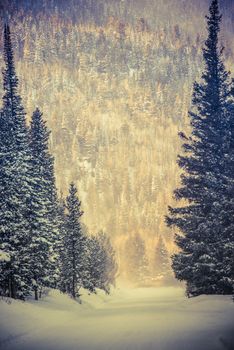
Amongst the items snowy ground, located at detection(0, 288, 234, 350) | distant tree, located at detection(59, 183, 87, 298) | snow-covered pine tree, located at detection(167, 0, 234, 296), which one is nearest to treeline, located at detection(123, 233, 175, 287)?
distant tree, located at detection(59, 183, 87, 298)

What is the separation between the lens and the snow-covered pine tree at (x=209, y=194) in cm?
2647

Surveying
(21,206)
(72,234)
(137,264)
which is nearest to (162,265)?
(137,264)

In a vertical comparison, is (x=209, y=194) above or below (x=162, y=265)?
below

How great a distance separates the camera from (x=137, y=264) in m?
176

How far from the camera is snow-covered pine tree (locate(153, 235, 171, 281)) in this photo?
165875 mm

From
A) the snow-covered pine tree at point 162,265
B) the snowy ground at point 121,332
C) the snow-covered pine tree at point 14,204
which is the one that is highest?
the snow-covered pine tree at point 162,265

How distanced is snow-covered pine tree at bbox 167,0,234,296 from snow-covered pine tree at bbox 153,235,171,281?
140374mm

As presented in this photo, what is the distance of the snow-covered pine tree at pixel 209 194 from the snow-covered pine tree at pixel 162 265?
461ft

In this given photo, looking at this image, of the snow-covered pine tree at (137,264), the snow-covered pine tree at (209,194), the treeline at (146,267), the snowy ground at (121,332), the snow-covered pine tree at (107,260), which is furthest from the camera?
the snow-covered pine tree at (137,264)

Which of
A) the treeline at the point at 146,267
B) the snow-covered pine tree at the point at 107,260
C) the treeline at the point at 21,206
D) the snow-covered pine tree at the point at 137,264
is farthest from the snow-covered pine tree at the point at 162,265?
the treeline at the point at 21,206

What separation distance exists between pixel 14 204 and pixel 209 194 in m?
13.0

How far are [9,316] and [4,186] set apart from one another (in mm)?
9820

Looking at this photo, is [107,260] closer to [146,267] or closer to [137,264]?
[146,267]

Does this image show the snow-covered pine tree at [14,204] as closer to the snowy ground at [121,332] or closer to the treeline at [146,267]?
the snowy ground at [121,332]
